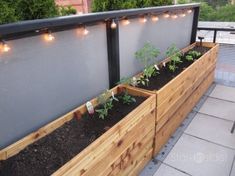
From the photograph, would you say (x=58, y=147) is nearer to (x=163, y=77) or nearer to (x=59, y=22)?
(x=59, y=22)

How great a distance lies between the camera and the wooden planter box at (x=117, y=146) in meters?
1.37

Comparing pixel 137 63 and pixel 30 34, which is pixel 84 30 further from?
pixel 137 63

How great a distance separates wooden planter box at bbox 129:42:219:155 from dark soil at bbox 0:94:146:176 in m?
0.46

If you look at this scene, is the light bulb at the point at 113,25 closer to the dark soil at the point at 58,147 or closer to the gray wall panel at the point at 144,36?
the gray wall panel at the point at 144,36

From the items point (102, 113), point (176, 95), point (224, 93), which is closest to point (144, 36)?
point (176, 95)

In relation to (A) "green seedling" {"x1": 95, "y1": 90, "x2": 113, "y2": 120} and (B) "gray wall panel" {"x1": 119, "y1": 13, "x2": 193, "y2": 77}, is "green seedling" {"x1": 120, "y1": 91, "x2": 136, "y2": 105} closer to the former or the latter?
(A) "green seedling" {"x1": 95, "y1": 90, "x2": 113, "y2": 120}

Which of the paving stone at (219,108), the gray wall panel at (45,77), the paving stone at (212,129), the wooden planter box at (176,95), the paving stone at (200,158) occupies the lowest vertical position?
the paving stone at (200,158)

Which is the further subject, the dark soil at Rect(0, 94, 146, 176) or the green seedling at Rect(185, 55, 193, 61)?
the green seedling at Rect(185, 55, 193, 61)

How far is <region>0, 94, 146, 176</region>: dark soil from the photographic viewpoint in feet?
4.37

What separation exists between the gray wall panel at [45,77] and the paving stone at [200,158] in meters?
1.13

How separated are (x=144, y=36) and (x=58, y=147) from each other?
1733mm

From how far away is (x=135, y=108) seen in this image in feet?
6.14

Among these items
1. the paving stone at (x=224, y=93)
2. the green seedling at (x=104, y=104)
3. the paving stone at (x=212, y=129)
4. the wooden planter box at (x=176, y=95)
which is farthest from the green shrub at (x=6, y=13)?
the paving stone at (x=224, y=93)

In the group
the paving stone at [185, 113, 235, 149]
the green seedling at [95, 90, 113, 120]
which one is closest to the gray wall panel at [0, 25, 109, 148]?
the green seedling at [95, 90, 113, 120]
